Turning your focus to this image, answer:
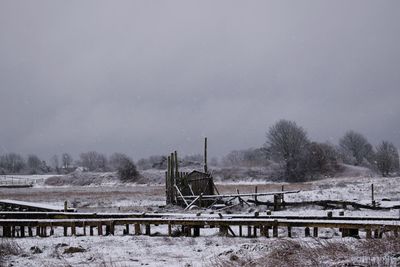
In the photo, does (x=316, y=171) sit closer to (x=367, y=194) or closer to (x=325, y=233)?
(x=367, y=194)

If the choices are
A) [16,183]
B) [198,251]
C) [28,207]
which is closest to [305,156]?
[16,183]

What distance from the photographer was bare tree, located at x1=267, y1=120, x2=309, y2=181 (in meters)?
76.5

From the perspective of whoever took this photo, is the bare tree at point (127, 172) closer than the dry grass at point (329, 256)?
No

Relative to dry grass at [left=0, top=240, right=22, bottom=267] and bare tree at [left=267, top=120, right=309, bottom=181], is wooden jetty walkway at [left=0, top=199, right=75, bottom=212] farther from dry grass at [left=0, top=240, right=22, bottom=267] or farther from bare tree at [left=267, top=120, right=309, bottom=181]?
bare tree at [left=267, top=120, right=309, bottom=181]

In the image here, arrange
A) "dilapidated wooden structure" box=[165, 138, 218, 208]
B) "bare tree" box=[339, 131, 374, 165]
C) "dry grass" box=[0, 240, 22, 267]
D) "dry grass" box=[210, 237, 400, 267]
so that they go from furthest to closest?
"bare tree" box=[339, 131, 374, 165], "dilapidated wooden structure" box=[165, 138, 218, 208], "dry grass" box=[0, 240, 22, 267], "dry grass" box=[210, 237, 400, 267]

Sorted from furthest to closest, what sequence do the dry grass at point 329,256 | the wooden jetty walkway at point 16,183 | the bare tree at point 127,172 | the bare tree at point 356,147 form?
the bare tree at point 356,147 < the bare tree at point 127,172 < the wooden jetty walkway at point 16,183 < the dry grass at point 329,256

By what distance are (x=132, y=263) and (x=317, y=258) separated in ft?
14.5

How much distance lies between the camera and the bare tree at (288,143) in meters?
76.5

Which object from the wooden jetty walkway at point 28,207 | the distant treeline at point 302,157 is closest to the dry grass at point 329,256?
the wooden jetty walkway at point 28,207

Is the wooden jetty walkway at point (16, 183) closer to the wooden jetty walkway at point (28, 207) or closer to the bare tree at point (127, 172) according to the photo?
the bare tree at point (127, 172)

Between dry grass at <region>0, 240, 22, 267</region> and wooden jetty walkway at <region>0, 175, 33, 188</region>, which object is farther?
wooden jetty walkway at <region>0, 175, 33, 188</region>

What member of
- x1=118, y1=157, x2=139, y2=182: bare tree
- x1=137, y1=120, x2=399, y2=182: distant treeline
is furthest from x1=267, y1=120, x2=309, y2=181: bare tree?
x1=118, y1=157, x2=139, y2=182: bare tree

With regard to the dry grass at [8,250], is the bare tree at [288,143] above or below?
above

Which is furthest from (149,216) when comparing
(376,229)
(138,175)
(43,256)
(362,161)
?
(362,161)
